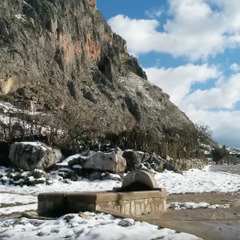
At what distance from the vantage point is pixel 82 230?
28.7 feet

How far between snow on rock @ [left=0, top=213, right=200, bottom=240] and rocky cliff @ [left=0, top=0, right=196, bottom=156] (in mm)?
54226

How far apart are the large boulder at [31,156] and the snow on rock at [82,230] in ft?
48.2

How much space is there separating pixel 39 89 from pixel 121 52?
3011 inches

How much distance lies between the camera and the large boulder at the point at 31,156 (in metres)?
24.5

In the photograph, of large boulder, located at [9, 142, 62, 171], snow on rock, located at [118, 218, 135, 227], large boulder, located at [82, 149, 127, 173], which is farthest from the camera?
large boulder, located at [82, 149, 127, 173]

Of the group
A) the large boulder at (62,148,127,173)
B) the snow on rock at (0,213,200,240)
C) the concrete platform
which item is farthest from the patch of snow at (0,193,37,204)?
the large boulder at (62,148,127,173)

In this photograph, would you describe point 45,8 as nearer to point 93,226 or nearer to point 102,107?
point 102,107

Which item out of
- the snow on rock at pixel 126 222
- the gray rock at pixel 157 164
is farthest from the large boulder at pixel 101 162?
the snow on rock at pixel 126 222

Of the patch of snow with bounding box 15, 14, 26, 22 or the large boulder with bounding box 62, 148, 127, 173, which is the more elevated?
the patch of snow with bounding box 15, 14, 26, 22

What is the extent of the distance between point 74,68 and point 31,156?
86215 mm

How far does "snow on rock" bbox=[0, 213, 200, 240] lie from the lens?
826 centimetres

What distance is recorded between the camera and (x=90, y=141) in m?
29.8

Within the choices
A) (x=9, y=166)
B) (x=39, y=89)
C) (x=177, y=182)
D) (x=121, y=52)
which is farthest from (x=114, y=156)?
(x=121, y=52)

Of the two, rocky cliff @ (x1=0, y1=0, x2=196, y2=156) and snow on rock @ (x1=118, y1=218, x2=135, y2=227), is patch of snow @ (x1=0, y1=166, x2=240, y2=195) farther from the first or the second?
rocky cliff @ (x1=0, y1=0, x2=196, y2=156)
